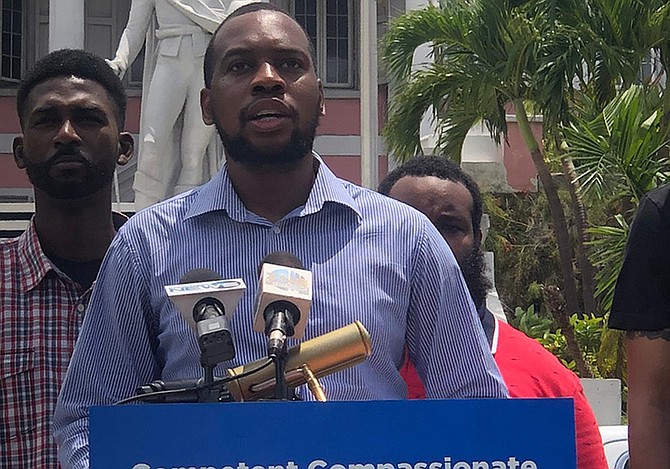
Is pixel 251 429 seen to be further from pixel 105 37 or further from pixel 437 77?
pixel 105 37

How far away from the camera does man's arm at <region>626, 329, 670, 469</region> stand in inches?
98.7

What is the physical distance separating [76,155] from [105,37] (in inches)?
689

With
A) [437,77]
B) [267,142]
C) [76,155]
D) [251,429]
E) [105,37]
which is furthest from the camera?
[105,37]

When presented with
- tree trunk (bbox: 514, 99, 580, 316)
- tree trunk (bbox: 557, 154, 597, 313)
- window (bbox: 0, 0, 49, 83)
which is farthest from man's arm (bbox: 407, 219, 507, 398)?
window (bbox: 0, 0, 49, 83)

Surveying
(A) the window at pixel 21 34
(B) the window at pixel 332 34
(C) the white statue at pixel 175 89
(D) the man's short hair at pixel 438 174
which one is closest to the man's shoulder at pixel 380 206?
(D) the man's short hair at pixel 438 174

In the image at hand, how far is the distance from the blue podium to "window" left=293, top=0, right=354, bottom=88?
18.7 metres

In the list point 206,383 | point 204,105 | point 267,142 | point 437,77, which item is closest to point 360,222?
point 267,142

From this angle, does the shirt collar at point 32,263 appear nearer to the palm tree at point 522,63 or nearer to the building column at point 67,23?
the palm tree at point 522,63

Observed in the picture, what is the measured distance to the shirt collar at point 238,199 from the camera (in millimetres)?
2451

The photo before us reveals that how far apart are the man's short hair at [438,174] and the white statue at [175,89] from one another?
22.1 feet

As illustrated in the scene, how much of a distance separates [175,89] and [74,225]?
25.9 ft

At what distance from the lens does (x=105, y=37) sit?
19922mm

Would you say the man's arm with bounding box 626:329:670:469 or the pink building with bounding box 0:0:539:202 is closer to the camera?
the man's arm with bounding box 626:329:670:469

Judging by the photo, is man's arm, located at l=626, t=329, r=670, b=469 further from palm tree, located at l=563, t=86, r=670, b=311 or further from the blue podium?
palm tree, located at l=563, t=86, r=670, b=311
